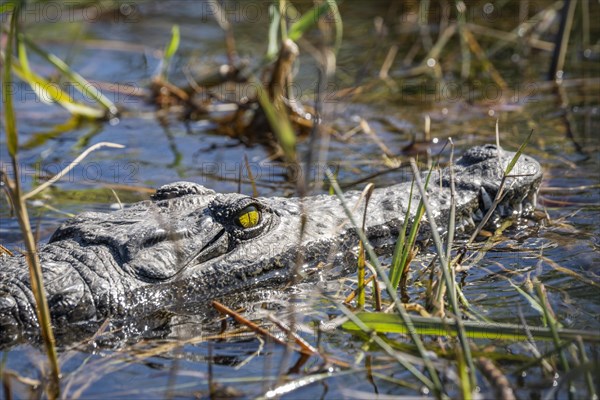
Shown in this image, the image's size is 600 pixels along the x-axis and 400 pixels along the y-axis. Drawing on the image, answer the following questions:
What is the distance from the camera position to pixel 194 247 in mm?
4039

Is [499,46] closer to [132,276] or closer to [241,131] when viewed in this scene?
[241,131]

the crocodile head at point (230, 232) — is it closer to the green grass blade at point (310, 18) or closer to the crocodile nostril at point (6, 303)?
the crocodile nostril at point (6, 303)

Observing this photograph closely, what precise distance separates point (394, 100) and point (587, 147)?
7.19 ft

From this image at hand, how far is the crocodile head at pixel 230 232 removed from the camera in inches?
157

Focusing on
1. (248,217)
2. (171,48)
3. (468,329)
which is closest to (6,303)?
(248,217)

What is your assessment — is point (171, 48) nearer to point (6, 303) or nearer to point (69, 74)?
point (69, 74)

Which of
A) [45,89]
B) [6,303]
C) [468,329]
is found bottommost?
[468,329]

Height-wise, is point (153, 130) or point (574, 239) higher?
point (153, 130)

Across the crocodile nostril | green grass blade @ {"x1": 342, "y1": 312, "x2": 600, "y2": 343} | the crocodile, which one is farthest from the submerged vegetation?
the crocodile nostril

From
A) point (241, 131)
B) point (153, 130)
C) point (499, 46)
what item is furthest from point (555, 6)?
point (153, 130)

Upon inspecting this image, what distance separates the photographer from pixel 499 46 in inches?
363

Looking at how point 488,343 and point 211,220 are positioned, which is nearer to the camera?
point 488,343

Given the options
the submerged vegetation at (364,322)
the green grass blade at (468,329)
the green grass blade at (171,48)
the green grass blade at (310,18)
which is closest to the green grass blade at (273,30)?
the submerged vegetation at (364,322)

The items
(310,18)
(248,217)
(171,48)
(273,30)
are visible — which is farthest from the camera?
(171,48)
